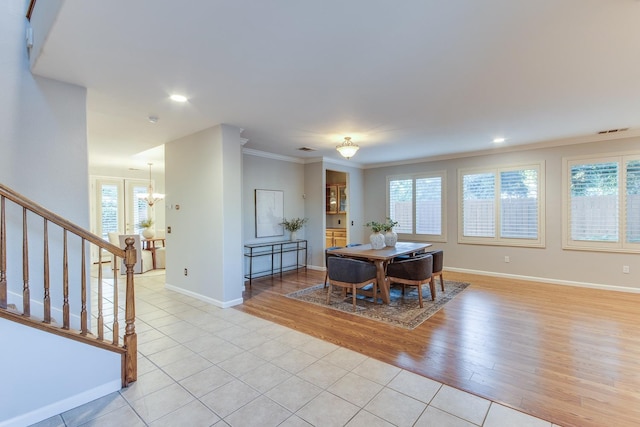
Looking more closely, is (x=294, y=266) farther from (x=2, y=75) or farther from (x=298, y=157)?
(x=2, y=75)

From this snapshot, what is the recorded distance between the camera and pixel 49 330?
6.59 feet

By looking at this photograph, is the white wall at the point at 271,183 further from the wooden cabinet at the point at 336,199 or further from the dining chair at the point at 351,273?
the dining chair at the point at 351,273

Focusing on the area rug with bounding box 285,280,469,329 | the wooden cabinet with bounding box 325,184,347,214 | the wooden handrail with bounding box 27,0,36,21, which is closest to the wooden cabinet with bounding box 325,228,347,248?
the wooden cabinet with bounding box 325,184,347,214

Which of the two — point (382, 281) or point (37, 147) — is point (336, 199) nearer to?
point (382, 281)

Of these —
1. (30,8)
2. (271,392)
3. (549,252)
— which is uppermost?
(30,8)

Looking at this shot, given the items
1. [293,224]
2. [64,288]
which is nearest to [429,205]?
[293,224]

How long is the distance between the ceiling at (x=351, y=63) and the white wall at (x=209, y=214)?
0.39 meters

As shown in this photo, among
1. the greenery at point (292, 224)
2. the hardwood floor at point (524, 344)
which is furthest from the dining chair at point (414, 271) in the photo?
the greenery at point (292, 224)

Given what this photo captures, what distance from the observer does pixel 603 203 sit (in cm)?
493

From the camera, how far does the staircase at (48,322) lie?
189 cm

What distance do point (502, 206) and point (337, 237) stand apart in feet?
12.6

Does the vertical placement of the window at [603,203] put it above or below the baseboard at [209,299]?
above

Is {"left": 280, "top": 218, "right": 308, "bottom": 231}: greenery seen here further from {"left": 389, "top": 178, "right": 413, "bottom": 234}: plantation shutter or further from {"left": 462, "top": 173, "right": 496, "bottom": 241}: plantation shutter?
{"left": 462, "top": 173, "right": 496, "bottom": 241}: plantation shutter

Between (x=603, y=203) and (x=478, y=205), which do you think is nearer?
(x=603, y=203)
